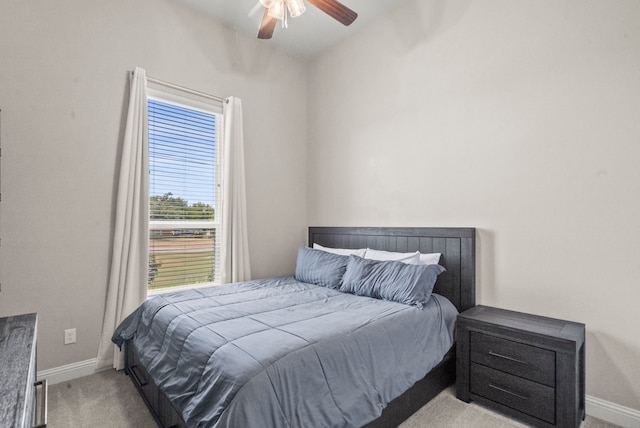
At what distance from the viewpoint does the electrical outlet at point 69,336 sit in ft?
8.02

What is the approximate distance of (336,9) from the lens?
87.7 inches

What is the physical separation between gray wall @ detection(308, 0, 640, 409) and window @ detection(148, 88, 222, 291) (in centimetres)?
160

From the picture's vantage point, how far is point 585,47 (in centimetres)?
207

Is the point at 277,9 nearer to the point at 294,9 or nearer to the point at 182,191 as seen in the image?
the point at 294,9

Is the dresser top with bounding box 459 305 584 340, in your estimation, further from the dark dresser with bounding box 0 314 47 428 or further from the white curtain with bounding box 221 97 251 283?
the dark dresser with bounding box 0 314 47 428

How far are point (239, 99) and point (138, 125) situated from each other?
1.06 meters

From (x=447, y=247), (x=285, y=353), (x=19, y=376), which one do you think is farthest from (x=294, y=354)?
(x=447, y=247)

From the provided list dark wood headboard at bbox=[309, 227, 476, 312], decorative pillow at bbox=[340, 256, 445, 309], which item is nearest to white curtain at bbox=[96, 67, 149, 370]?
decorative pillow at bbox=[340, 256, 445, 309]

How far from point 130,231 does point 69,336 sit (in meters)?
0.88

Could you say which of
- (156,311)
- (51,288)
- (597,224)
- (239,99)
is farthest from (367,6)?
(51,288)

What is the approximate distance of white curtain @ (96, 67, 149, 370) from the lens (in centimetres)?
258

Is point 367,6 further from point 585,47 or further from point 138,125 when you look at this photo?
point 138,125

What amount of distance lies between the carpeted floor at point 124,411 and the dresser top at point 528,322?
0.56 meters

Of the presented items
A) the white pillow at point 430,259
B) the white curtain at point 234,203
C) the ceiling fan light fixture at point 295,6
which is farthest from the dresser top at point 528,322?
the ceiling fan light fixture at point 295,6
